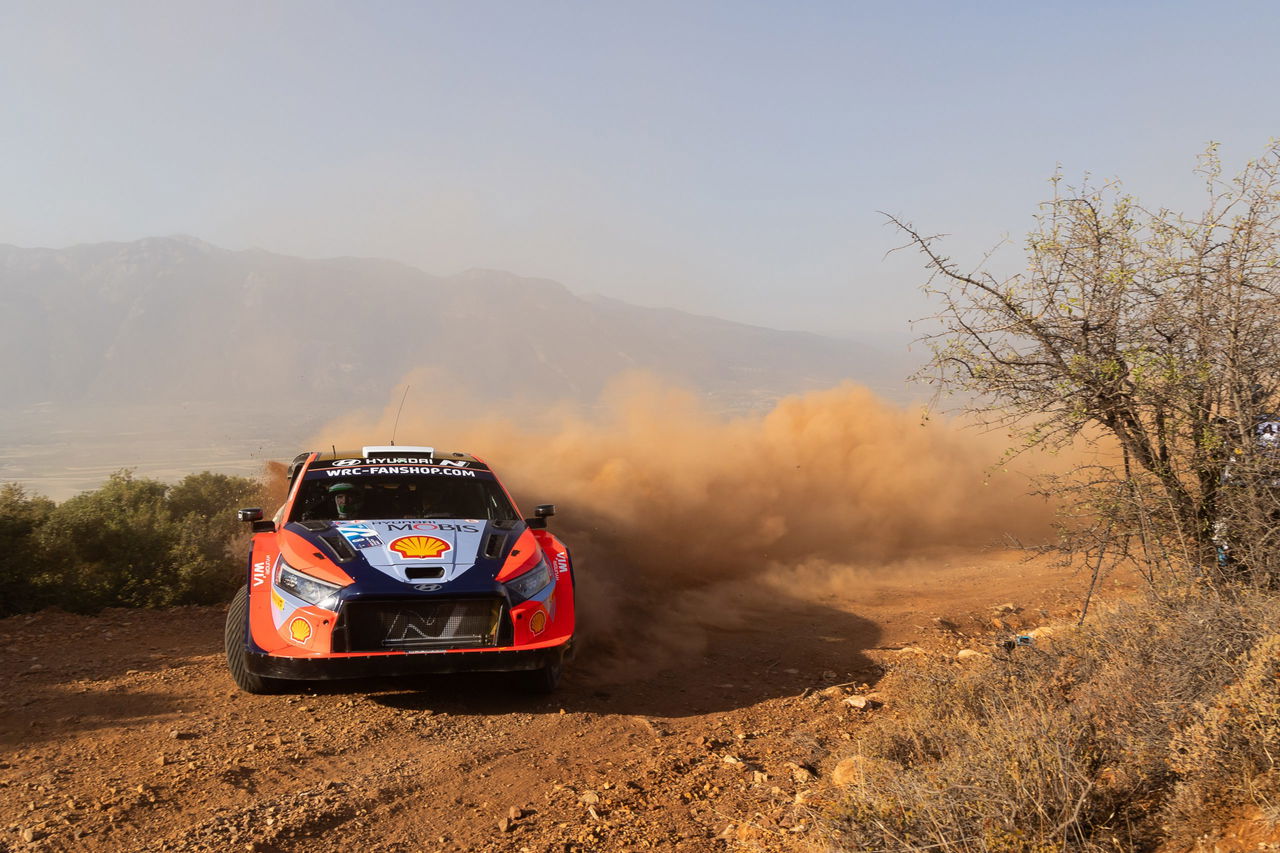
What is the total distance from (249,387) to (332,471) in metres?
118

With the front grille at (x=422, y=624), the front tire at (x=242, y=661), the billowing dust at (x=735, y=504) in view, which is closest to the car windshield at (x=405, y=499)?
the front tire at (x=242, y=661)

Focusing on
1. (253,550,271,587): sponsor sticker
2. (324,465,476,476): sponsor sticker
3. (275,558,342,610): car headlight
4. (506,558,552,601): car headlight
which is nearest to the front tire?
(253,550,271,587): sponsor sticker

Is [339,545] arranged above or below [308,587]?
above

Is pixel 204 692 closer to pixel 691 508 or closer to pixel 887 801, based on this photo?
pixel 887 801

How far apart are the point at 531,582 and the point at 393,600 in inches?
36.0

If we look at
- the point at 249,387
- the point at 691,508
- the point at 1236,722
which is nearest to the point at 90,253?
the point at 249,387

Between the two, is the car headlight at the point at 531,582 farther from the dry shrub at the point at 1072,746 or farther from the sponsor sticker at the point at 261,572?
the dry shrub at the point at 1072,746

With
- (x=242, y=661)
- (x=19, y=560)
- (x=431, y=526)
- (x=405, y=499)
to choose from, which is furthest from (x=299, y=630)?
(x=19, y=560)

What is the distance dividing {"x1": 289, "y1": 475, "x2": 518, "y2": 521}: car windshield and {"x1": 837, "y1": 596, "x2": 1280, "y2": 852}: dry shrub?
3.61 metres

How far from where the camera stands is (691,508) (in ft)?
49.9

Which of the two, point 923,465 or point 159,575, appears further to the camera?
point 923,465

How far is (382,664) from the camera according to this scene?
549 centimetres

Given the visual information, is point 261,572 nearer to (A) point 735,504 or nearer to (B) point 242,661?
(B) point 242,661

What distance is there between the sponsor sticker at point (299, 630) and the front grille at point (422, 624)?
256 mm
